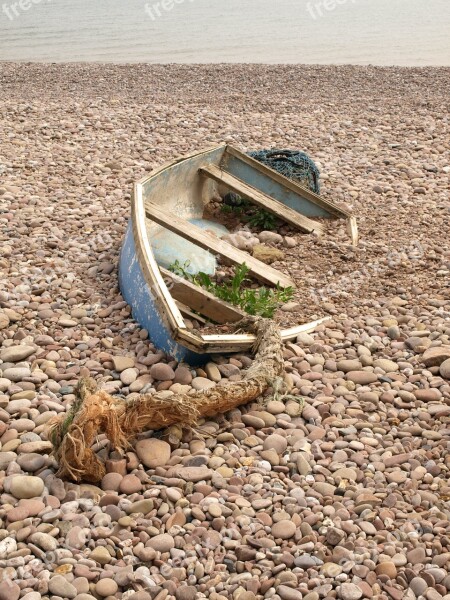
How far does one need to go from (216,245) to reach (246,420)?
6.98 ft

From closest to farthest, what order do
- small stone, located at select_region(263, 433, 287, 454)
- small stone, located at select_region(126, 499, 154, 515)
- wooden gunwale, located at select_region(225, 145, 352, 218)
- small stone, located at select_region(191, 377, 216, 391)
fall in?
small stone, located at select_region(126, 499, 154, 515) < small stone, located at select_region(263, 433, 287, 454) < small stone, located at select_region(191, 377, 216, 391) < wooden gunwale, located at select_region(225, 145, 352, 218)

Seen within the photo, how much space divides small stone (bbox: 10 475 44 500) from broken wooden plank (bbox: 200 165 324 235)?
3971mm

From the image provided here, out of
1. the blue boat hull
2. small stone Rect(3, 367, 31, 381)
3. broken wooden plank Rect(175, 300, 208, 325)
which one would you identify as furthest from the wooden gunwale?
small stone Rect(3, 367, 31, 381)

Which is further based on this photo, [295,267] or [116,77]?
[116,77]

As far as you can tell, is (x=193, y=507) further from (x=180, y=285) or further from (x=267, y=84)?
(x=267, y=84)

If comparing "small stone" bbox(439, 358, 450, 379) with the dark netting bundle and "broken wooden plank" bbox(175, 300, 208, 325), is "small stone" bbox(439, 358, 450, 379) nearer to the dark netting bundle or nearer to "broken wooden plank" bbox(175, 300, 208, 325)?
"broken wooden plank" bbox(175, 300, 208, 325)

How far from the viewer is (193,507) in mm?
3469

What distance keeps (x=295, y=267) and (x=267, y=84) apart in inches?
324

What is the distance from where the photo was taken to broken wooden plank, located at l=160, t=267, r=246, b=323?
5.11 m

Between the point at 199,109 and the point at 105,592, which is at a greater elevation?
the point at 105,592

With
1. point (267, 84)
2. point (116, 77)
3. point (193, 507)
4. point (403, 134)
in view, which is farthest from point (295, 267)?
point (116, 77)

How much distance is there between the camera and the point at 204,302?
16.9 feet

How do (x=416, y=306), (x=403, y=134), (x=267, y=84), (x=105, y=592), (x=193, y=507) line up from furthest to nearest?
(x=267, y=84) < (x=403, y=134) < (x=416, y=306) < (x=193, y=507) < (x=105, y=592)

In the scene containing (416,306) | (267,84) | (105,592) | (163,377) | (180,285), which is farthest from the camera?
(267,84)
